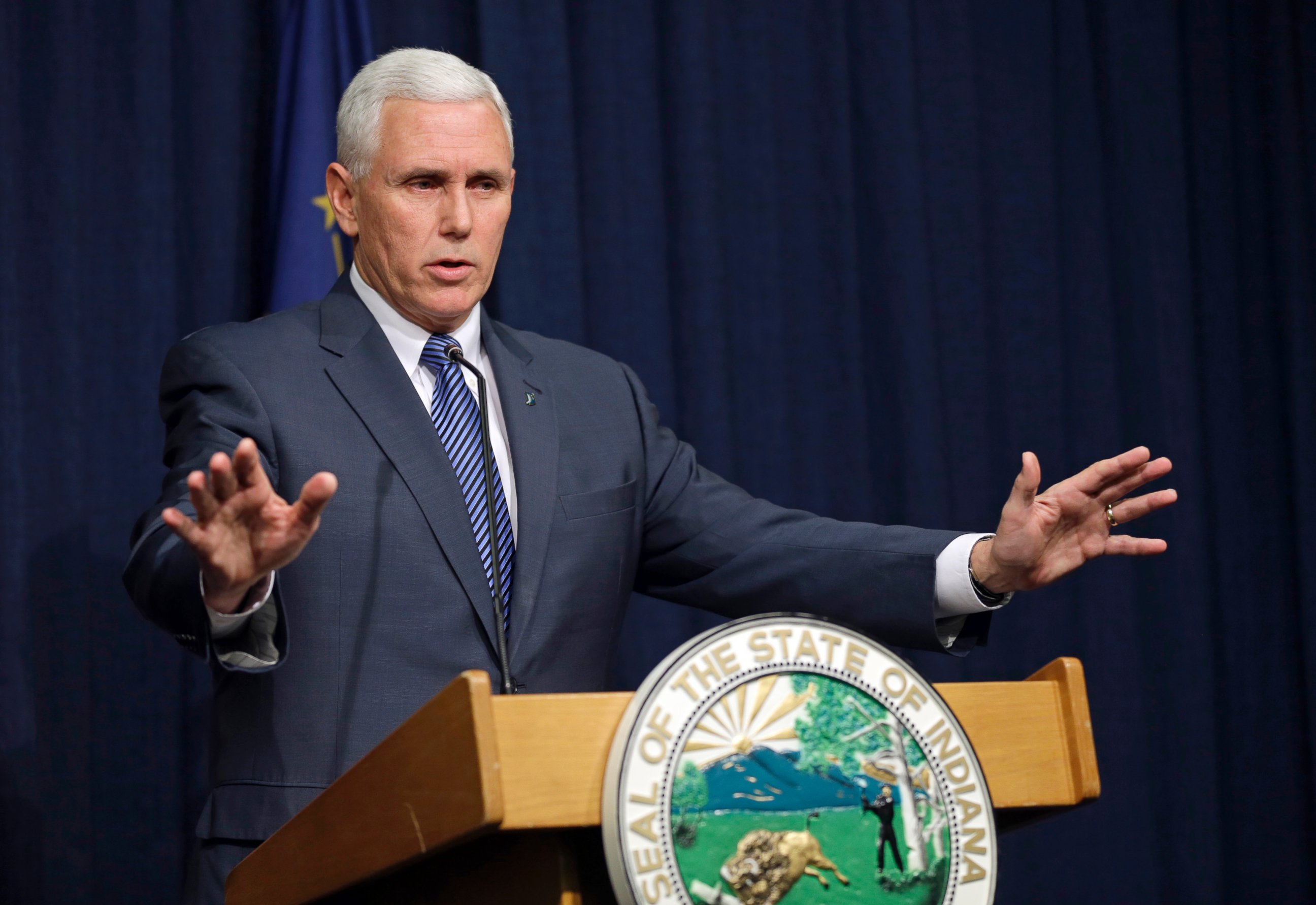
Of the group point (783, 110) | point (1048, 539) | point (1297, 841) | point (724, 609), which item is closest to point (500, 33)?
point (783, 110)

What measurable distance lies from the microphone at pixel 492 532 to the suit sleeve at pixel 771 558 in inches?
12.3

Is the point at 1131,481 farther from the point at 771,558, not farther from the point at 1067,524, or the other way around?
the point at 771,558

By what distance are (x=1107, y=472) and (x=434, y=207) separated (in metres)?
0.87

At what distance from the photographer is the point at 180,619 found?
120cm

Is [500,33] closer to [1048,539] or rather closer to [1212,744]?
[1048,539]

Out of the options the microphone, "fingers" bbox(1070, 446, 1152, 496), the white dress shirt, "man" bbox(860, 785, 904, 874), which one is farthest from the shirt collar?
"man" bbox(860, 785, 904, 874)

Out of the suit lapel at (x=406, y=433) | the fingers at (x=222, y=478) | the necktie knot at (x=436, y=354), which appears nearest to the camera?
the fingers at (x=222, y=478)

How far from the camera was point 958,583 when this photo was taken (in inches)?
58.5

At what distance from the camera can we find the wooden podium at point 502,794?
3.00 feet

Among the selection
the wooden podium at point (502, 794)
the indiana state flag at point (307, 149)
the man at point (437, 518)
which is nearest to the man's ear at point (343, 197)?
the man at point (437, 518)

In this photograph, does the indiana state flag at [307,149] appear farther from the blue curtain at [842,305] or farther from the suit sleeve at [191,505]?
the suit sleeve at [191,505]

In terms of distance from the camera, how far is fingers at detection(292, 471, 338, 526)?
102 cm

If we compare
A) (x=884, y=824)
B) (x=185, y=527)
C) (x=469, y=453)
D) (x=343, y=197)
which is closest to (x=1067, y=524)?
(x=884, y=824)

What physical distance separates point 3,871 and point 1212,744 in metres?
2.42
